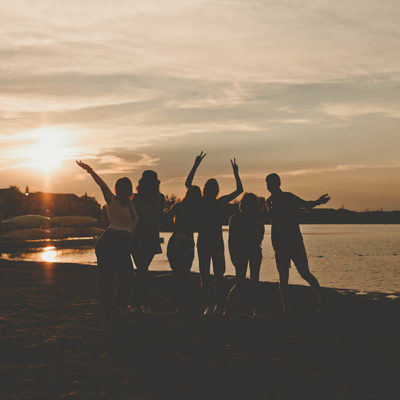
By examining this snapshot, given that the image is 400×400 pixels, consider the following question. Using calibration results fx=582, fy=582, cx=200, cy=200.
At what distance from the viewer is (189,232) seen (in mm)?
8227

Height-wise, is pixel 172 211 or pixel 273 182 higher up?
pixel 273 182

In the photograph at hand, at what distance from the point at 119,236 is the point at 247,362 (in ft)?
9.03

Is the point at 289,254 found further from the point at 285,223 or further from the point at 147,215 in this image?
the point at 147,215

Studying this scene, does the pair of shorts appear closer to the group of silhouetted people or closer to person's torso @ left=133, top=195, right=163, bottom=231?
the group of silhouetted people

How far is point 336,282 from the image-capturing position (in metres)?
24.0

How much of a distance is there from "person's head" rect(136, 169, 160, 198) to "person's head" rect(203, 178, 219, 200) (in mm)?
697

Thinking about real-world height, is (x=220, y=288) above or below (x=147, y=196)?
below

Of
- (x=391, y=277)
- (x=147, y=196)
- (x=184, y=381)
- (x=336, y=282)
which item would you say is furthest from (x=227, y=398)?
(x=391, y=277)

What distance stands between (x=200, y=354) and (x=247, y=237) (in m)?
2.52

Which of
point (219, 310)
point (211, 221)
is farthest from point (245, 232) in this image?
point (219, 310)

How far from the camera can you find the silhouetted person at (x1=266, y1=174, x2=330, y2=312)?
27.5 ft

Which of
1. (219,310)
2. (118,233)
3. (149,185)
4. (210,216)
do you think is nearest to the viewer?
(118,233)

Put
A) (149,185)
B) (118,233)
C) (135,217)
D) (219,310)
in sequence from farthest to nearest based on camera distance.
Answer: (219,310)
(149,185)
(135,217)
(118,233)

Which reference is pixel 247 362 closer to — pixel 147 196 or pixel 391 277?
pixel 147 196
